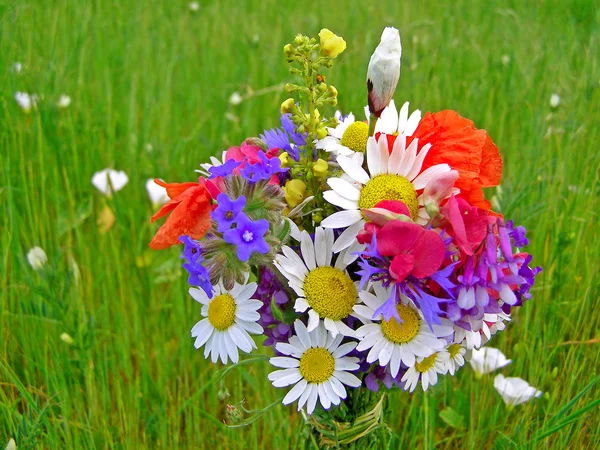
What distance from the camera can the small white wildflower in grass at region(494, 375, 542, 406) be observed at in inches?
46.7

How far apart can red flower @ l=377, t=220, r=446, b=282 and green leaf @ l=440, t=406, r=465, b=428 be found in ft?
2.30

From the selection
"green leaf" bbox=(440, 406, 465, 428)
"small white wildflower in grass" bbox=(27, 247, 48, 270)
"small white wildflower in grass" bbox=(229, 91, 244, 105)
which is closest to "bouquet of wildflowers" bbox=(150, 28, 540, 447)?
"green leaf" bbox=(440, 406, 465, 428)

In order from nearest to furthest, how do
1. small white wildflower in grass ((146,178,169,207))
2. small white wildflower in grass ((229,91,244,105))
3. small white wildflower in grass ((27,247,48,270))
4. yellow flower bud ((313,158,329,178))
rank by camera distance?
yellow flower bud ((313,158,329,178))
small white wildflower in grass ((27,247,48,270))
small white wildflower in grass ((146,178,169,207))
small white wildflower in grass ((229,91,244,105))

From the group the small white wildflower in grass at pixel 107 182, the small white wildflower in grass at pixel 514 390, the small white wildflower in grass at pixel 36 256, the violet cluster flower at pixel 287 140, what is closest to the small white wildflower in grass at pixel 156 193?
the small white wildflower in grass at pixel 107 182

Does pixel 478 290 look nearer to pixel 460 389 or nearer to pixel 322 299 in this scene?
→ pixel 322 299

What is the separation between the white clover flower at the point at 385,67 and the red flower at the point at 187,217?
0.83ft

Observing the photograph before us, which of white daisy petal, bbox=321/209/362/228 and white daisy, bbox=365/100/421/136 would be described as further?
white daisy, bbox=365/100/421/136

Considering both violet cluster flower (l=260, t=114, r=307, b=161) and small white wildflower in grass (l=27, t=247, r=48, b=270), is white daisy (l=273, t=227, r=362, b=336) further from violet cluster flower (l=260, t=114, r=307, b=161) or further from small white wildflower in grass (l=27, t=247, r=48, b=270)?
small white wildflower in grass (l=27, t=247, r=48, b=270)

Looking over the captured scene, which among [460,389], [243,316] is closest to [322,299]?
[243,316]

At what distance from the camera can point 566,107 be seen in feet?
6.59

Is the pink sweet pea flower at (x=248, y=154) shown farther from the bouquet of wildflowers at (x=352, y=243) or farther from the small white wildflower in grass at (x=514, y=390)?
the small white wildflower in grass at (x=514, y=390)

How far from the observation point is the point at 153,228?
5.53ft

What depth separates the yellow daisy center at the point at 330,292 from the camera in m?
0.73

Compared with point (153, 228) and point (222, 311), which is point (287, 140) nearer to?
point (222, 311)
